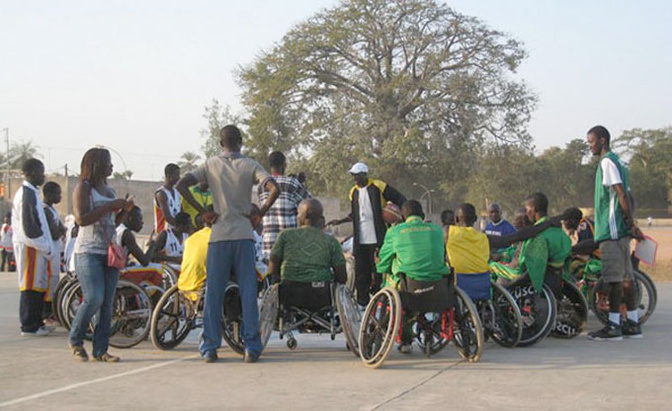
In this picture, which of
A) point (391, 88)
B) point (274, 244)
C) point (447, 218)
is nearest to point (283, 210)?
point (274, 244)

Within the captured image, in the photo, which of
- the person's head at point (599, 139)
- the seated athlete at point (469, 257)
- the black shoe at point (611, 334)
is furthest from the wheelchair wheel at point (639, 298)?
the seated athlete at point (469, 257)

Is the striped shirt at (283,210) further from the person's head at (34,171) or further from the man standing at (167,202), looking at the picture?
the person's head at (34,171)

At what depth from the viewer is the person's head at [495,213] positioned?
11.4 meters

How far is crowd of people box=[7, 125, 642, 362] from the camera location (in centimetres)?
748

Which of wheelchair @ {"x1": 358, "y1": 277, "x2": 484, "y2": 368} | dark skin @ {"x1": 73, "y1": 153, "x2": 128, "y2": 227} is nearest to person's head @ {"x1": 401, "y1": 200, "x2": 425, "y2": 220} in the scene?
wheelchair @ {"x1": 358, "y1": 277, "x2": 484, "y2": 368}

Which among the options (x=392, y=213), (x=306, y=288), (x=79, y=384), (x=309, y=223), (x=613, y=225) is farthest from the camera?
(x=392, y=213)

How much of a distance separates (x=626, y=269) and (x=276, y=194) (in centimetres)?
Result: 396

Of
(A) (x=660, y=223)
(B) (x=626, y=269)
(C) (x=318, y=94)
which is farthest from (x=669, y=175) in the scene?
(B) (x=626, y=269)

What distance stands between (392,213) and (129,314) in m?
3.01

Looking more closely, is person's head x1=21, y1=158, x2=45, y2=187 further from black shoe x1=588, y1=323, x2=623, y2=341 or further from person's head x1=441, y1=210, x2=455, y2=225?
black shoe x1=588, y1=323, x2=623, y2=341

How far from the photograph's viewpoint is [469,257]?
809 centimetres

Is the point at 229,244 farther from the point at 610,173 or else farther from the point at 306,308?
the point at 610,173

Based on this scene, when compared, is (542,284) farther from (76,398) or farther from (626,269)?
(76,398)

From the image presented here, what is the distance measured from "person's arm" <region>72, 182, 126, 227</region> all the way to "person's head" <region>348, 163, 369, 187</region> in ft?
10.2
